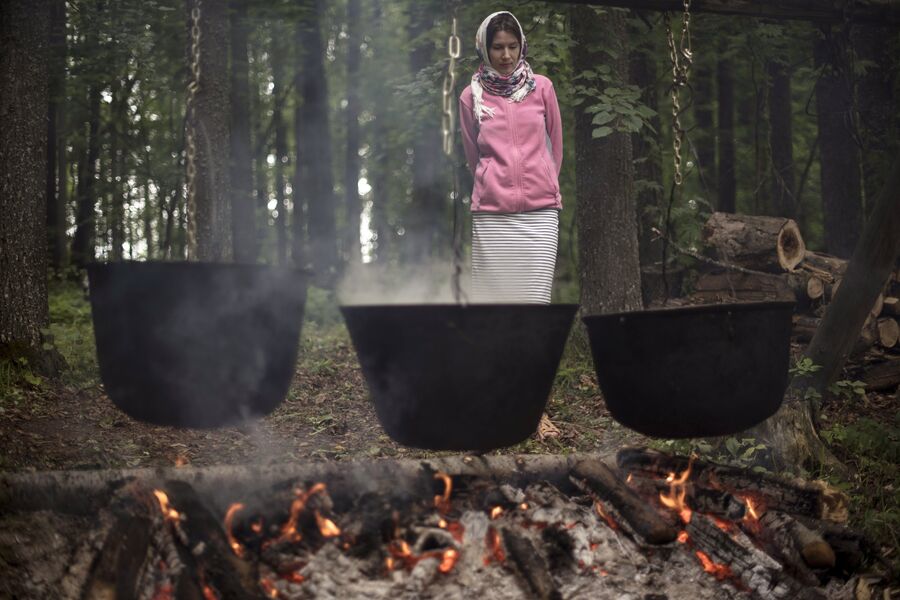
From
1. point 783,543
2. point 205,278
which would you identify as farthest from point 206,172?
point 783,543

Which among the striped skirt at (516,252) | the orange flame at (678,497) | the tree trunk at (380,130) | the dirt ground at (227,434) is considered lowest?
the dirt ground at (227,434)

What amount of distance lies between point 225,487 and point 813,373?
3553 mm

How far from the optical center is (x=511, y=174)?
4227mm

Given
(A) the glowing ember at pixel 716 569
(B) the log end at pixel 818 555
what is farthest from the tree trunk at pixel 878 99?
(A) the glowing ember at pixel 716 569

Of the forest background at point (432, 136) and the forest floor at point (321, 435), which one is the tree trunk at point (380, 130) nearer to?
the forest background at point (432, 136)

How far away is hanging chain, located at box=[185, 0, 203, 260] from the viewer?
124 inches

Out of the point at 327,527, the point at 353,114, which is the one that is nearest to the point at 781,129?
the point at 353,114

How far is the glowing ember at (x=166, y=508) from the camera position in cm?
271

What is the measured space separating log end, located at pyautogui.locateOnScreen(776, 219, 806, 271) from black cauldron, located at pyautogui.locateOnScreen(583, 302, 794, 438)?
4.30 metres

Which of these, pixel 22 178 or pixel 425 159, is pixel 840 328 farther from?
pixel 425 159

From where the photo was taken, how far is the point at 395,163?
18344 millimetres

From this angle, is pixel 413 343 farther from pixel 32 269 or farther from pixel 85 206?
pixel 85 206

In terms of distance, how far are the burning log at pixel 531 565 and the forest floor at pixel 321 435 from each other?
36.3 inches

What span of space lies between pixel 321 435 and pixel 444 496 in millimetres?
2498
